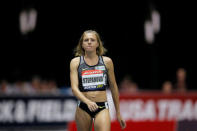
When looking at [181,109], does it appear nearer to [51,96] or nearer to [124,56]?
[51,96]

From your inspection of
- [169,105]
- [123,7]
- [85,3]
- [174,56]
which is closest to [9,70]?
[85,3]

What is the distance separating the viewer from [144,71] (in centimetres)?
2134

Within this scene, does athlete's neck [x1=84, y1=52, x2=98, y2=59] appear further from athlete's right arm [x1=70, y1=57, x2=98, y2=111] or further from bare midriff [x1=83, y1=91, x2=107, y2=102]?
bare midriff [x1=83, y1=91, x2=107, y2=102]

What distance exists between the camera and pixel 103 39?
2012cm

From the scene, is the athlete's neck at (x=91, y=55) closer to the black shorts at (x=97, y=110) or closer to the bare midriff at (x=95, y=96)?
the bare midriff at (x=95, y=96)

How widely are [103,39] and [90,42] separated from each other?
1548 centimetres

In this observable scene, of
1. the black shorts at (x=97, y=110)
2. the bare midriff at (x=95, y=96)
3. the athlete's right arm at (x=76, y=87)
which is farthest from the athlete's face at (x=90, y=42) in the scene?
the black shorts at (x=97, y=110)

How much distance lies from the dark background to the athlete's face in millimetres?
14708

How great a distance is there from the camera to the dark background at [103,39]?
19969mm

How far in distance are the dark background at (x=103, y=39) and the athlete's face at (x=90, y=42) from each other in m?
14.7

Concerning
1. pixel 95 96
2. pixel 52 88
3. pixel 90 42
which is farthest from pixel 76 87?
pixel 52 88

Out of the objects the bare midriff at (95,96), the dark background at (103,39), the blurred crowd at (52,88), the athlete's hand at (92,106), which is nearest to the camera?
the athlete's hand at (92,106)

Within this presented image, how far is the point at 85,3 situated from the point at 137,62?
13.4 feet

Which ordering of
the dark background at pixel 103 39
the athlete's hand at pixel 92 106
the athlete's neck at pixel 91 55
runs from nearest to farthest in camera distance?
the athlete's hand at pixel 92 106 < the athlete's neck at pixel 91 55 < the dark background at pixel 103 39
